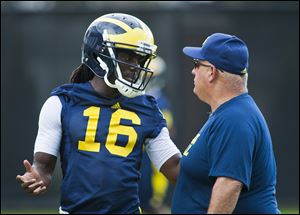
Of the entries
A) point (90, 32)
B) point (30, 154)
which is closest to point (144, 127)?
point (90, 32)

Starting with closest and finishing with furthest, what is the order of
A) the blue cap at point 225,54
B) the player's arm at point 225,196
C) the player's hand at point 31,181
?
the player's arm at point 225,196 < the blue cap at point 225,54 < the player's hand at point 31,181

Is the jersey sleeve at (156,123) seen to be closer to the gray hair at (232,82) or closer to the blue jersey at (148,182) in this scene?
the gray hair at (232,82)

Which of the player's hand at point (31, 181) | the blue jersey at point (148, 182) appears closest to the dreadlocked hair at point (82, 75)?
the player's hand at point (31, 181)

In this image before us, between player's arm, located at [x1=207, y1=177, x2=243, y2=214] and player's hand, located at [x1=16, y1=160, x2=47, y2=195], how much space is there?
101 centimetres

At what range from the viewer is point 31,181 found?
13.9ft

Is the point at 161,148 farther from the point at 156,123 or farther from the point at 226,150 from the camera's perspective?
the point at 226,150

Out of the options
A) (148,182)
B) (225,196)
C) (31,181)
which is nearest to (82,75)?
(31,181)

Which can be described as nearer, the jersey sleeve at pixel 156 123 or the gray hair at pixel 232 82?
the gray hair at pixel 232 82

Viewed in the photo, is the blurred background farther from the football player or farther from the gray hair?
the gray hair

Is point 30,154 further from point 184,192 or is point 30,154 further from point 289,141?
point 184,192

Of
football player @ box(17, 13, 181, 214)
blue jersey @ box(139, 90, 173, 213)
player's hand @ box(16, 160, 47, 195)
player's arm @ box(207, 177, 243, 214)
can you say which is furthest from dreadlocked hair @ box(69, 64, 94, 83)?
blue jersey @ box(139, 90, 173, 213)

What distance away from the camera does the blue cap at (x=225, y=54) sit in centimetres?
408

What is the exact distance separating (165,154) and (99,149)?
1.46ft

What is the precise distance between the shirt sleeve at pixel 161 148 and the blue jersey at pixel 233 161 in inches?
16.4
